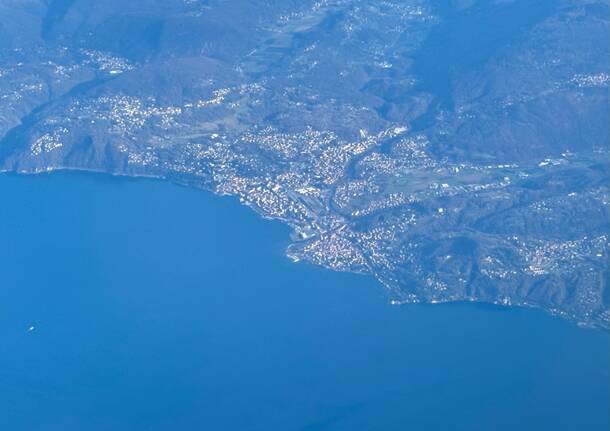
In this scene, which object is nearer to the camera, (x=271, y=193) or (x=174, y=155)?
(x=271, y=193)

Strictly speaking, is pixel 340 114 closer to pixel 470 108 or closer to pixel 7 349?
pixel 470 108

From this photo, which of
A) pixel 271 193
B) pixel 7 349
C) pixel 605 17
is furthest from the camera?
pixel 605 17

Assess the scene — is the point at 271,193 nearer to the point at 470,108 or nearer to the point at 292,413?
the point at 470,108

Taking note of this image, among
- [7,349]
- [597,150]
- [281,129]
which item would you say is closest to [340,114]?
[281,129]

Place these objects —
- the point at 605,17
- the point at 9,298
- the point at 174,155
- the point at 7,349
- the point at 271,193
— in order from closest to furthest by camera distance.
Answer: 1. the point at 7,349
2. the point at 9,298
3. the point at 271,193
4. the point at 174,155
5. the point at 605,17

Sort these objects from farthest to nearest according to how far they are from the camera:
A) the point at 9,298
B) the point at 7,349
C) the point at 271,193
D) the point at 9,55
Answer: the point at 9,55, the point at 271,193, the point at 9,298, the point at 7,349

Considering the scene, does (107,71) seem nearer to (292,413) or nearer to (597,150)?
(597,150)

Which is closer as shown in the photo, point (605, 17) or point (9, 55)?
point (605, 17)

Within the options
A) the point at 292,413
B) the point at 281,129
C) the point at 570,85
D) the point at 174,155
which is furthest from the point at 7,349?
the point at 570,85
